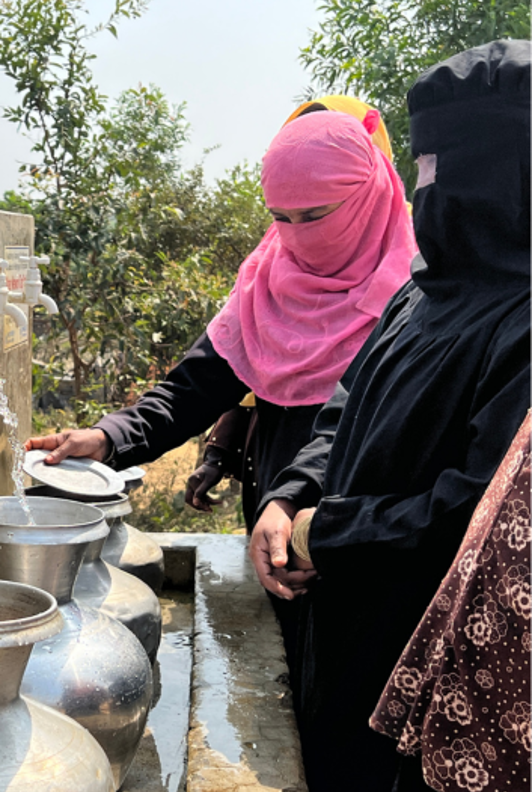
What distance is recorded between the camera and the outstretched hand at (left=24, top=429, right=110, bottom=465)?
7.19 ft

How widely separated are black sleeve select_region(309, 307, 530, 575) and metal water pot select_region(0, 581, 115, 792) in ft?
1.85

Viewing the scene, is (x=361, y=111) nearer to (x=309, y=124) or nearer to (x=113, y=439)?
(x=309, y=124)

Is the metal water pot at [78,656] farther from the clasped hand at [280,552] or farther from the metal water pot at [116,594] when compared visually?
the clasped hand at [280,552]

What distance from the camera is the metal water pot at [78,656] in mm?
1412

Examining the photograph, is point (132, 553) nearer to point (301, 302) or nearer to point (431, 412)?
point (301, 302)

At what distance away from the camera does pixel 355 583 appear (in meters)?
1.64

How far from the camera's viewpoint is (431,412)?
151cm

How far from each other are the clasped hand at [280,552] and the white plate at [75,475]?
441mm

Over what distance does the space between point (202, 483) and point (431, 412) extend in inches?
67.8

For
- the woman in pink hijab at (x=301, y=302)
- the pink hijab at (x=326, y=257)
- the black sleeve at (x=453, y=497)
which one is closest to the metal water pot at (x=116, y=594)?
the woman in pink hijab at (x=301, y=302)

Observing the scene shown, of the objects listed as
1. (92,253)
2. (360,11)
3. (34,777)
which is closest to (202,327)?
(92,253)

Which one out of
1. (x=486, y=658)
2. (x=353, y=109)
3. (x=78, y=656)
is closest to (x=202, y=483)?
(x=353, y=109)

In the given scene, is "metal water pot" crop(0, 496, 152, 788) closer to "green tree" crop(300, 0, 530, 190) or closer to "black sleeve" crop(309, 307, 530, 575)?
"black sleeve" crop(309, 307, 530, 575)

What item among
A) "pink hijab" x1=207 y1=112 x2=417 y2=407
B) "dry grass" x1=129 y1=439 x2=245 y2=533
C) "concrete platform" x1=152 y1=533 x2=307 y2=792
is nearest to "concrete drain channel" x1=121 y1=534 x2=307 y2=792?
"concrete platform" x1=152 y1=533 x2=307 y2=792
